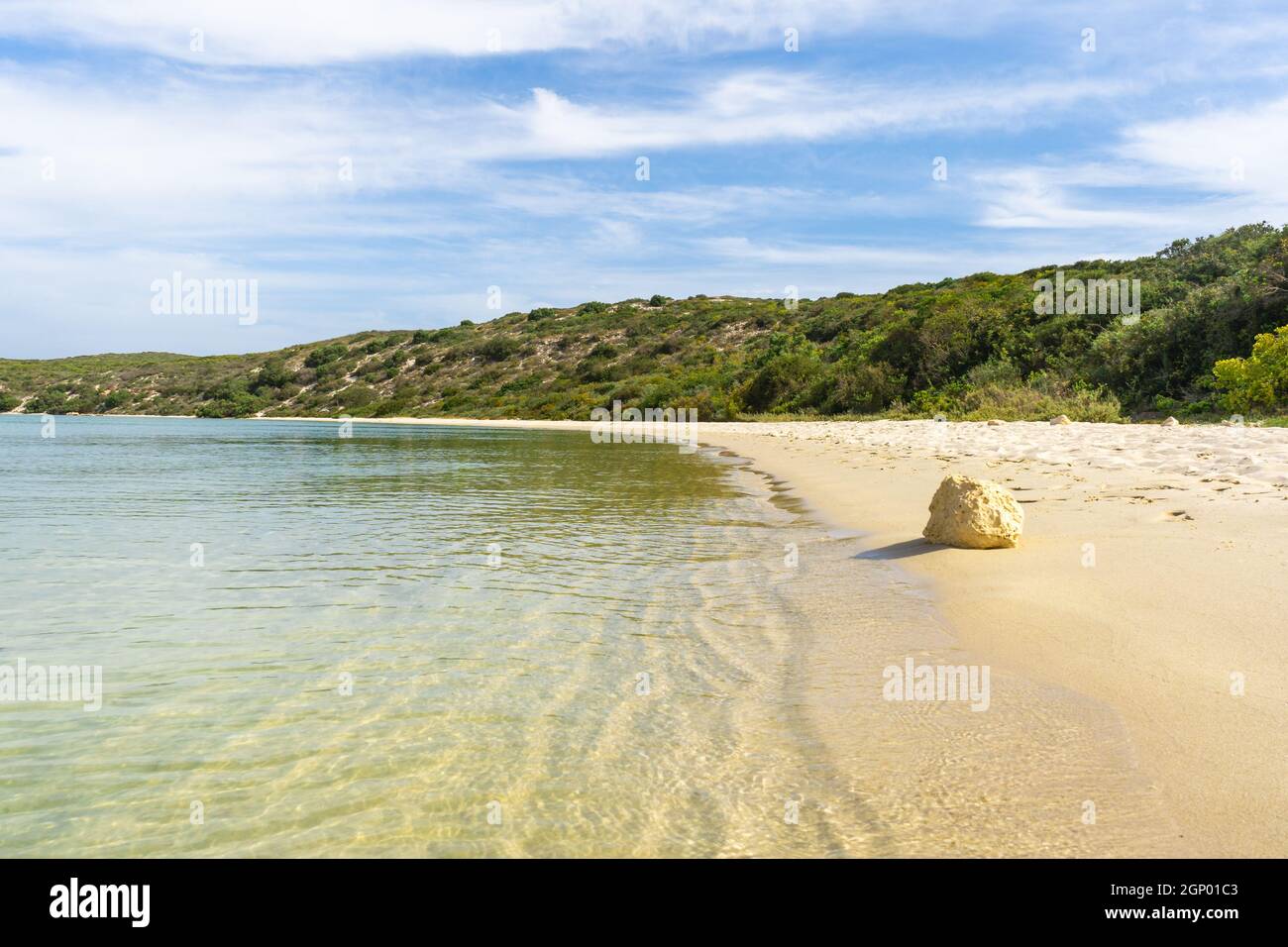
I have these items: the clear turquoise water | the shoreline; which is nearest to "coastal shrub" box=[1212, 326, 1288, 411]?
the shoreline

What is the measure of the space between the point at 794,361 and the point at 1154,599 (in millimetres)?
38226

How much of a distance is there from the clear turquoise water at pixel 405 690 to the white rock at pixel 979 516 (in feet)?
5.64

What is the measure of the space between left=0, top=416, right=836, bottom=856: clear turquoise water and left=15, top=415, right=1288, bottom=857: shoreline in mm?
1221

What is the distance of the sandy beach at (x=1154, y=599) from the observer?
3164mm

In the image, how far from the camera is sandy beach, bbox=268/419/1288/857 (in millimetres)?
3164

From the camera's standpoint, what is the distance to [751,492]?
1418 centimetres

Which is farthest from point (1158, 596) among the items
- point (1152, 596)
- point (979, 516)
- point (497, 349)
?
point (497, 349)

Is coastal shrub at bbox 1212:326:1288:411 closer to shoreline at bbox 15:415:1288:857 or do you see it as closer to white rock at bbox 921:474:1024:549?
shoreline at bbox 15:415:1288:857
